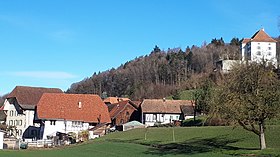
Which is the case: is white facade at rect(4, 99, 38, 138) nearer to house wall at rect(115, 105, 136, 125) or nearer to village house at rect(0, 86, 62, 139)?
village house at rect(0, 86, 62, 139)

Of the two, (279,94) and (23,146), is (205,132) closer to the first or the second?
(279,94)

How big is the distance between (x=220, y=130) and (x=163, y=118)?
50.2 metres

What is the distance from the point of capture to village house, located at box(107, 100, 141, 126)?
97.3 meters

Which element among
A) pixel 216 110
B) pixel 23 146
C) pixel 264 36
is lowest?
pixel 23 146

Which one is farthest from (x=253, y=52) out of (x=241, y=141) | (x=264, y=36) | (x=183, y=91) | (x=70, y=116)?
(x=241, y=141)

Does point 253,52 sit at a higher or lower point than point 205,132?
higher

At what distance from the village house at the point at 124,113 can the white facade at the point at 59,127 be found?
8108 millimetres

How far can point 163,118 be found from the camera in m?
102

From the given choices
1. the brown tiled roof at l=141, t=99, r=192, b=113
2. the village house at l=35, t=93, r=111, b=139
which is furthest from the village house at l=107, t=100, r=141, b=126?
the brown tiled roof at l=141, t=99, r=192, b=113

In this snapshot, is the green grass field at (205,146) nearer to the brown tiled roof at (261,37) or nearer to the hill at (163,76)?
the hill at (163,76)

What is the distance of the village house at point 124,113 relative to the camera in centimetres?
A: 9731

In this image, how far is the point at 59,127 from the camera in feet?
292

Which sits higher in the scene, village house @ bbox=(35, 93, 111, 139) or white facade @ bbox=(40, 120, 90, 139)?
village house @ bbox=(35, 93, 111, 139)

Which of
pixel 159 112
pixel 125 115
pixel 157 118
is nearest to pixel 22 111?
pixel 125 115
